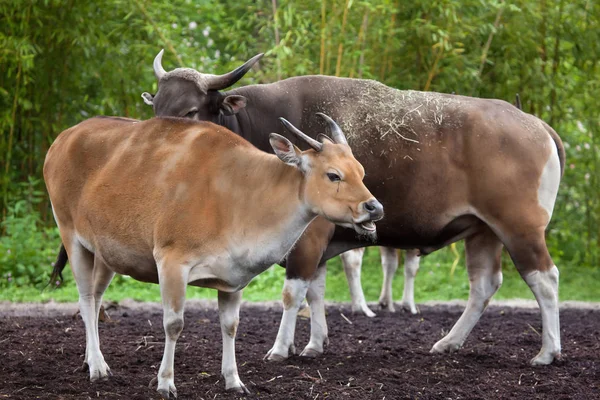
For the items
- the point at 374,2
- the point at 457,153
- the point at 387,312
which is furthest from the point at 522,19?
the point at 457,153

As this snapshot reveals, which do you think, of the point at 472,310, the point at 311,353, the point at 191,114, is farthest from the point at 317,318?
the point at 191,114

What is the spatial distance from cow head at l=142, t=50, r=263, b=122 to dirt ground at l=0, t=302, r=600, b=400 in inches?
66.7

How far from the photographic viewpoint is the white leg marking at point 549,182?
22.5 ft

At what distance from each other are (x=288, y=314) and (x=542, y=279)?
180 cm

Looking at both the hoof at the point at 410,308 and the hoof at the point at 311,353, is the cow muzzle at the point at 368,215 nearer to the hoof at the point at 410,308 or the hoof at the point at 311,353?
the hoof at the point at 311,353

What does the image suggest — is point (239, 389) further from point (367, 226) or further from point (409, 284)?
point (409, 284)

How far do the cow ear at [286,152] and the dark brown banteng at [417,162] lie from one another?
1.53m

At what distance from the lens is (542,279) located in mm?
6785

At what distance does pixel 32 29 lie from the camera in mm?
11297

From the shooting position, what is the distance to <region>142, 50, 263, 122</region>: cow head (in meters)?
6.65

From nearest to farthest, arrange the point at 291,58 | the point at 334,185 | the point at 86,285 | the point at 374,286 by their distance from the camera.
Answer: the point at 334,185 → the point at 86,285 → the point at 291,58 → the point at 374,286

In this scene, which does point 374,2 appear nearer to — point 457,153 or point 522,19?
point 522,19

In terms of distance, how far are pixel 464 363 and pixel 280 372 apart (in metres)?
1.38

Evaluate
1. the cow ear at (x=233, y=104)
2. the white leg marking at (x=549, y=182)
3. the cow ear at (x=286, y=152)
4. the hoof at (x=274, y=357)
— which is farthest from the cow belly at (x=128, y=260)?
the white leg marking at (x=549, y=182)
